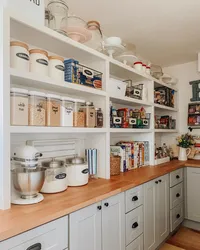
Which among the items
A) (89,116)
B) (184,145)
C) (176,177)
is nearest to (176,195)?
(176,177)

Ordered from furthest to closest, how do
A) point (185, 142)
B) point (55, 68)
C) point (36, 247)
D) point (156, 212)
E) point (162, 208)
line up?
point (185, 142) < point (162, 208) < point (156, 212) < point (55, 68) < point (36, 247)

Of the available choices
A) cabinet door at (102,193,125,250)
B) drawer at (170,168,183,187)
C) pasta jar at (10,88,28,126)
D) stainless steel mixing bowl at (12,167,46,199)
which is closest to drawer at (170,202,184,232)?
drawer at (170,168,183,187)

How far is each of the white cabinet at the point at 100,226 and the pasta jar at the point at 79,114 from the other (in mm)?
630

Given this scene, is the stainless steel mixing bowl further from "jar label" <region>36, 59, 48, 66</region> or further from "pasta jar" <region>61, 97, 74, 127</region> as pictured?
"jar label" <region>36, 59, 48, 66</region>

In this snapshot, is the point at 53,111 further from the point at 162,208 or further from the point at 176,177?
the point at 176,177

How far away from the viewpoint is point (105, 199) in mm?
1498

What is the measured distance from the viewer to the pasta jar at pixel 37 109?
1380 mm

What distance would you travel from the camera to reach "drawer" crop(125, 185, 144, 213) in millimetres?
1751

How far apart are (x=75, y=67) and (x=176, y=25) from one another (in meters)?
1.33

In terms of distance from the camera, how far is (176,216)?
261 centimetres

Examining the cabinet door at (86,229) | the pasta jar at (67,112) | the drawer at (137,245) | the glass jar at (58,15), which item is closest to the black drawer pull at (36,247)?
the cabinet door at (86,229)

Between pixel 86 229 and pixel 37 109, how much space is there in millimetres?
838

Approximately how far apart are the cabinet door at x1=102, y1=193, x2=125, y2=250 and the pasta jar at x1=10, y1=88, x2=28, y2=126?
0.79 m

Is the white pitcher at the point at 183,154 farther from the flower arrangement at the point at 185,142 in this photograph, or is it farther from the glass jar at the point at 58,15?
the glass jar at the point at 58,15
